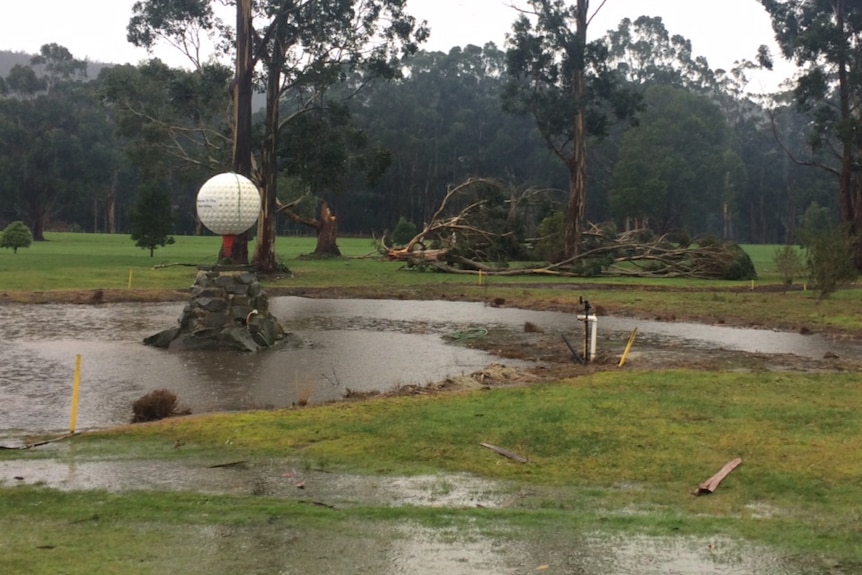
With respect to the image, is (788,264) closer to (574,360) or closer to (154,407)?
(574,360)

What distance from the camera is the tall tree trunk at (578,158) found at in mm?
44500

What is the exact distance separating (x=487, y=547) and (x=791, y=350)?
43.1ft

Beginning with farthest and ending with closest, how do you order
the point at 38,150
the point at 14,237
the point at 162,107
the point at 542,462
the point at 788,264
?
the point at 38,150 < the point at 162,107 < the point at 14,237 < the point at 788,264 < the point at 542,462

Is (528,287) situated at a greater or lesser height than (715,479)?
lesser

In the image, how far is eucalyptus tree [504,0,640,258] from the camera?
4734cm

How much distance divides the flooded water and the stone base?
1.49ft

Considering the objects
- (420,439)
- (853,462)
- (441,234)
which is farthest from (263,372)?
(441,234)

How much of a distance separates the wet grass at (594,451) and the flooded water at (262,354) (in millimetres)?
1953

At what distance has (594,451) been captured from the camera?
30.0ft

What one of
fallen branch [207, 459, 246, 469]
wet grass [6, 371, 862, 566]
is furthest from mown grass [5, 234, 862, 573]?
fallen branch [207, 459, 246, 469]

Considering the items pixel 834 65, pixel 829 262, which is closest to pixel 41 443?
pixel 829 262

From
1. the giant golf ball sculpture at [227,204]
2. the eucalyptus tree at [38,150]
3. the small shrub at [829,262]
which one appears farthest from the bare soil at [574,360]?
the eucalyptus tree at [38,150]

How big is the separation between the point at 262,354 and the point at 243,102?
2140cm

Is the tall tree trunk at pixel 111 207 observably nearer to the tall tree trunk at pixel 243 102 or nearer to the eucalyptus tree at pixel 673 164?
the eucalyptus tree at pixel 673 164
